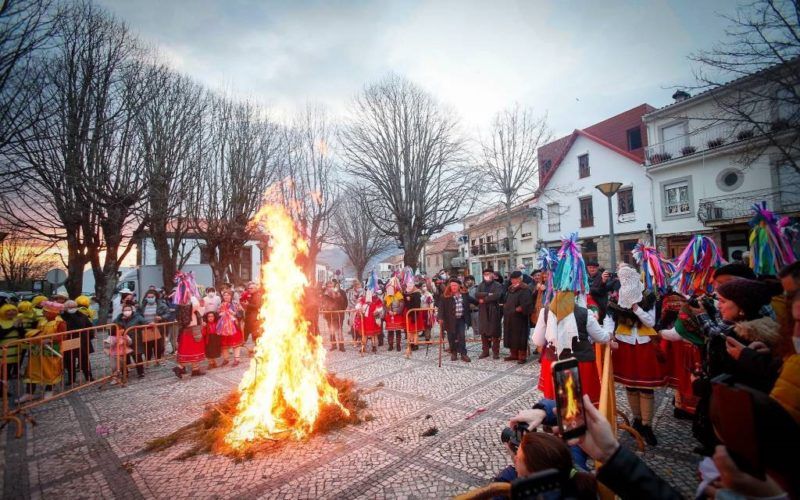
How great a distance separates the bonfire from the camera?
4867mm

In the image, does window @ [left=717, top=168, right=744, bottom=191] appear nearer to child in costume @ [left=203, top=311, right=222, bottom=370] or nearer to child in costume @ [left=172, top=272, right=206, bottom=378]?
child in costume @ [left=203, top=311, right=222, bottom=370]

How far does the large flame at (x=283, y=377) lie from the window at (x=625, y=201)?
23770 mm

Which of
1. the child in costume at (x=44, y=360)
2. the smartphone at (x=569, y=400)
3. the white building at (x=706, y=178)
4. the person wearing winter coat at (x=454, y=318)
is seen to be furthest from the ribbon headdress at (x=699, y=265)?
the white building at (x=706, y=178)

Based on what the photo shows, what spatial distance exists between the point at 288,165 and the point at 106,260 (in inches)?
330

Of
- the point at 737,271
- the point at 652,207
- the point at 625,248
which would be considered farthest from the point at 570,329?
the point at 625,248

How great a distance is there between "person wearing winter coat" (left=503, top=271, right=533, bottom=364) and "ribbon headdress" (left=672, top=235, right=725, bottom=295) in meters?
3.14

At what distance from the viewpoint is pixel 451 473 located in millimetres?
3850

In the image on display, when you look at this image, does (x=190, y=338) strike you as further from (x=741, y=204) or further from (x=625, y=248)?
(x=741, y=204)

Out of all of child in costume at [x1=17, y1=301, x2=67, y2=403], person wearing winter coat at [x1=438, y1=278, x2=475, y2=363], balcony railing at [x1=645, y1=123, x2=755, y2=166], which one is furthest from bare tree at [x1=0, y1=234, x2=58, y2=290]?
balcony railing at [x1=645, y1=123, x2=755, y2=166]

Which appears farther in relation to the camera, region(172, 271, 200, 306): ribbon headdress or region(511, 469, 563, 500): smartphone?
region(172, 271, 200, 306): ribbon headdress

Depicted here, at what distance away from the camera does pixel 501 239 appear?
36.8 m

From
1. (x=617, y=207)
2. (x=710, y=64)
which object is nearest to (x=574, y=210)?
(x=617, y=207)

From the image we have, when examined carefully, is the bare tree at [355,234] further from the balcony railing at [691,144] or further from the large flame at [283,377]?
the large flame at [283,377]

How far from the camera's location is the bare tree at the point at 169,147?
13.0 metres
